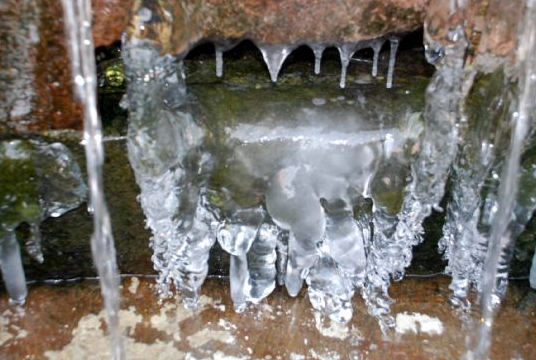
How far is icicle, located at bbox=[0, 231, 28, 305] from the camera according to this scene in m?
1.80

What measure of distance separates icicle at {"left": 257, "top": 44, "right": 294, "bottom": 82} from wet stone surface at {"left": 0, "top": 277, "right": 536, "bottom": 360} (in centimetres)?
70

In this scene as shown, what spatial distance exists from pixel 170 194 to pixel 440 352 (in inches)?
35.0

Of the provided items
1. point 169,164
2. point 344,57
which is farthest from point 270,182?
point 344,57

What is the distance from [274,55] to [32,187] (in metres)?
0.75

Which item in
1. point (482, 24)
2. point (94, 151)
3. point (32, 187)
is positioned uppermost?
point (482, 24)

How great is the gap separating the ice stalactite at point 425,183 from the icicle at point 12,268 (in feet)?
3.41

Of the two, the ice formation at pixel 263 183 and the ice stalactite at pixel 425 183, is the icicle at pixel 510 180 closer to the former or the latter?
the ice stalactite at pixel 425 183

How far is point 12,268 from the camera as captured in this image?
6.09ft

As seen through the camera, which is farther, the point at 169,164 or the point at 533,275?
the point at 533,275

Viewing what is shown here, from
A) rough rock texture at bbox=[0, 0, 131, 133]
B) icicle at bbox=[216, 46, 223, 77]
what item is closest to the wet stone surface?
rough rock texture at bbox=[0, 0, 131, 133]

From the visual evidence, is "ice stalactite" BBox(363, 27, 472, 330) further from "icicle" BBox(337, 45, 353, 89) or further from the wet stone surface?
"icicle" BBox(337, 45, 353, 89)

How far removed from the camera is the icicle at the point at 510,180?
1.61m

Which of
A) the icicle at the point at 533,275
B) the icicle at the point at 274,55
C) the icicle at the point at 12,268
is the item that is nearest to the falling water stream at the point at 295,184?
the icicle at the point at 274,55

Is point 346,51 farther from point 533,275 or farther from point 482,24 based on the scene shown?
point 533,275
